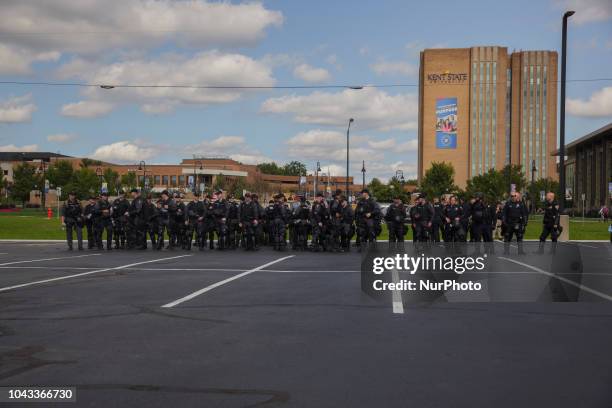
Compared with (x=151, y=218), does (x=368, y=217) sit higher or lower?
higher

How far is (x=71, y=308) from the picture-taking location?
8.77m

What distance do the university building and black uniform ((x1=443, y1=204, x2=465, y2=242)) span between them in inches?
4767

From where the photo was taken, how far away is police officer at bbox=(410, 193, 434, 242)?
20.2 metres

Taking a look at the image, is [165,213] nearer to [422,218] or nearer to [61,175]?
[422,218]

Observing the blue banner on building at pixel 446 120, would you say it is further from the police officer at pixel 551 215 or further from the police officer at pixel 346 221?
the police officer at pixel 551 215

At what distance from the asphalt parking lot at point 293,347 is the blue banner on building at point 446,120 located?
13562 cm

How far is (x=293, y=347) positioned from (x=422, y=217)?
14.4 meters

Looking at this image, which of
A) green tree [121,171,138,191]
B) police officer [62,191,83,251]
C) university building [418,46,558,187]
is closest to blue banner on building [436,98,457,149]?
A: university building [418,46,558,187]

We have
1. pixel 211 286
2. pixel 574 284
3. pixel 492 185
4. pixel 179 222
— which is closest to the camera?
pixel 211 286

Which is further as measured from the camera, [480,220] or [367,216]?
[367,216]

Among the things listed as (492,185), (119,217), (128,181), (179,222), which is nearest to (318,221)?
(179,222)

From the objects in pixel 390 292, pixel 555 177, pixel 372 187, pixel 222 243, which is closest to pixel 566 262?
pixel 390 292

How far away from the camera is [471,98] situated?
143750 millimetres

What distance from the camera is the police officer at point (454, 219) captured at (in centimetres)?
2044
